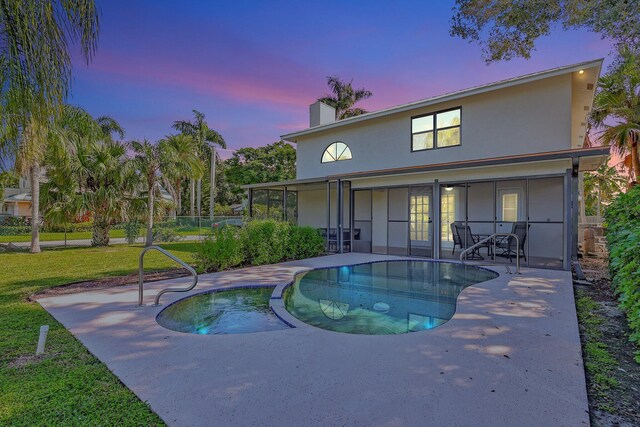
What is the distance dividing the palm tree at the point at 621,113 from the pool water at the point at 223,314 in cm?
1762

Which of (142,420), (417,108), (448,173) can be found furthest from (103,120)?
(142,420)

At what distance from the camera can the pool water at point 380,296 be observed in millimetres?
4945

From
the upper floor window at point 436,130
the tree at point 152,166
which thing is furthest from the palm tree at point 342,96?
the upper floor window at point 436,130

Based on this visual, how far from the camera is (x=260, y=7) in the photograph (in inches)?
428

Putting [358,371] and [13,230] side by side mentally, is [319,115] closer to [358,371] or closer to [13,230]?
[358,371]

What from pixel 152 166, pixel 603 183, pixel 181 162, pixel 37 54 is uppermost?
pixel 603 183

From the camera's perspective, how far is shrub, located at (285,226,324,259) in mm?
11102

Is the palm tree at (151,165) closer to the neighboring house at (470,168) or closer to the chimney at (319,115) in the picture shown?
the neighboring house at (470,168)

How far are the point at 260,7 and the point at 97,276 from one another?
9274 mm

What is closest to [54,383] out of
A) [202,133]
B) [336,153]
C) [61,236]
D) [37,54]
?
[37,54]

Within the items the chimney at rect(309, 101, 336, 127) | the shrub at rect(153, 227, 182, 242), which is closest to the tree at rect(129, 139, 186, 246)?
the shrub at rect(153, 227, 182, 242)

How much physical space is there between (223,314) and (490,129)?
10.4 metres

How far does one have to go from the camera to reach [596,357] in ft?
11.4

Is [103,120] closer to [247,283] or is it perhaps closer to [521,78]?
[247,283]
